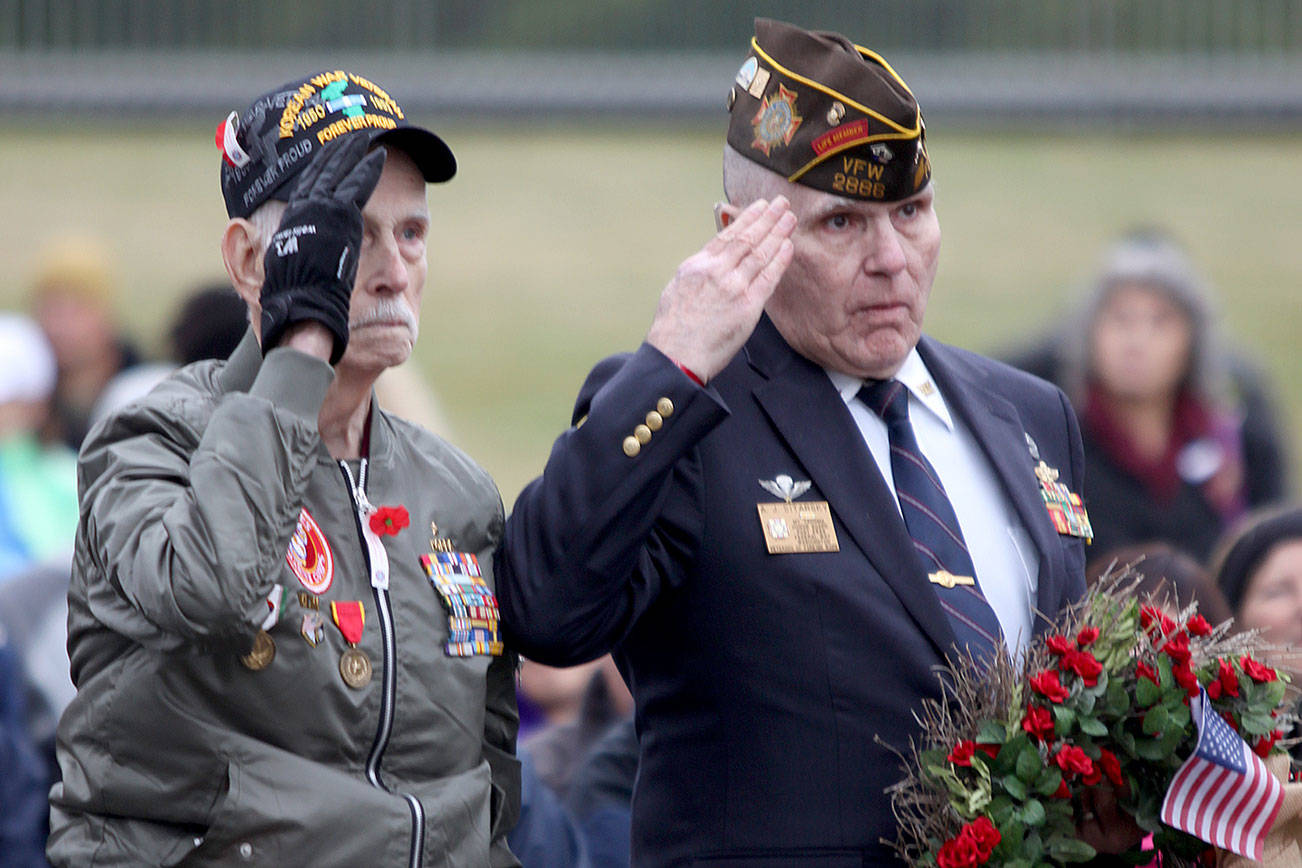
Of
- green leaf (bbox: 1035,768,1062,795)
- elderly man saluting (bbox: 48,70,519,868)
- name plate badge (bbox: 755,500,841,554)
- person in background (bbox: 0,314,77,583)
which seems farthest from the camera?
person in background (bbox: 0,314,77,583)

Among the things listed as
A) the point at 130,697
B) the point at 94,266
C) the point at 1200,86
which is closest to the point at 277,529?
the point at 130,697

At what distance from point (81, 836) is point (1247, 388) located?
18.8ft

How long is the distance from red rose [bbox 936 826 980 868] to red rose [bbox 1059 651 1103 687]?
0.28m

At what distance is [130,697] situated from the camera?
2.37m

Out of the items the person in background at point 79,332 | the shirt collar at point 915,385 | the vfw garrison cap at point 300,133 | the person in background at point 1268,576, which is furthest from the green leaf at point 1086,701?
the person in background at point 79,332

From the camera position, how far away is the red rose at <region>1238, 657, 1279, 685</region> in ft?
8.81

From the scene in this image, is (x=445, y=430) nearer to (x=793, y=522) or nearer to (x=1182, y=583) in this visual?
(x=1182, y=583)

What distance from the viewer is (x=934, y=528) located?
2.85 metres

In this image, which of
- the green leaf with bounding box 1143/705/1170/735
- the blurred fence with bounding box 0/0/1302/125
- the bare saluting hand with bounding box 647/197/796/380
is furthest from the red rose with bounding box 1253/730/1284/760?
the blurred fence with bounding box 0/0/1302/125

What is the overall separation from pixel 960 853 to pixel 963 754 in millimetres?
142

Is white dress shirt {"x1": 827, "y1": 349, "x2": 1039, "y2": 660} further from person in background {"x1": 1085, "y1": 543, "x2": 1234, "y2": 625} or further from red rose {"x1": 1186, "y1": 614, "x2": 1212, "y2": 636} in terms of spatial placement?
person in background {"x1": 1085, "y1": 543, "x2": 1234, "y2": 625}

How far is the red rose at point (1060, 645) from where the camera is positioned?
262 cm

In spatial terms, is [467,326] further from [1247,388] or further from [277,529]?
[277,529]

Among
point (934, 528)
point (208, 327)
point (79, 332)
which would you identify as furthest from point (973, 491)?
point (79, 332)
